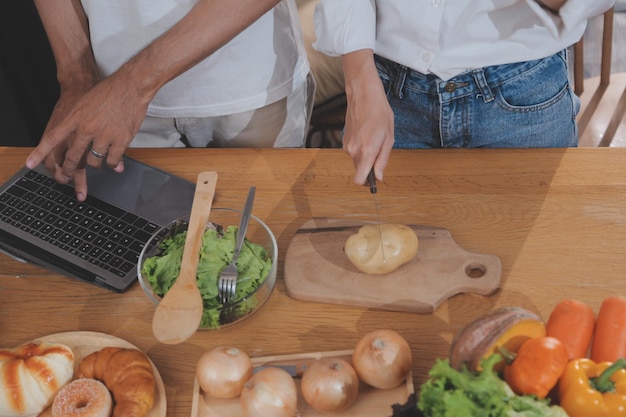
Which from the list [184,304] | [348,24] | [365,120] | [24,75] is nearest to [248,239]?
[184,304]

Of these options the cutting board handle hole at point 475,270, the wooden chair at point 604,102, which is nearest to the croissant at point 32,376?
the cutting board handle hole at point 475,270

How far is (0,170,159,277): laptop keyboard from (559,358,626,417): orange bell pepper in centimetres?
69

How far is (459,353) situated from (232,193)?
564 mm

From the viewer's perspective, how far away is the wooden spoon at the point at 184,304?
3.01ft

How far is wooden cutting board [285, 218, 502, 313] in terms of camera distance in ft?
3.30

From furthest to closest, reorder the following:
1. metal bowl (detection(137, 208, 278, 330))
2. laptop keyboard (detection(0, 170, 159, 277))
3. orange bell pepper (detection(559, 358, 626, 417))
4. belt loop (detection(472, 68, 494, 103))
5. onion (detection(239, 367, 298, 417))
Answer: belt loop (detection(472, 68, 494, 103)) → laptop keyboard (detection(0, 170, 159, 277)) → metal bowl (detection(137, 208, 278, 330)) → onion (detection(239, 367, 298, 417)) → orange bell pepper (detection(559, 358, 626, 417))

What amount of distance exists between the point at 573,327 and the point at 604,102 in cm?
140

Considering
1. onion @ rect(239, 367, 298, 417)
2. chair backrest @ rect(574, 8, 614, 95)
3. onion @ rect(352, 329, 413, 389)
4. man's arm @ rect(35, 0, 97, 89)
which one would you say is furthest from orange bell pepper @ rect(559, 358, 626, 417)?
chair backrest @ rect(574, 8, 614, 95)

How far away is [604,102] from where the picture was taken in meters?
2.00

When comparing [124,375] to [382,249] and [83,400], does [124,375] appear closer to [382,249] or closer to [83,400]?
[83,400]

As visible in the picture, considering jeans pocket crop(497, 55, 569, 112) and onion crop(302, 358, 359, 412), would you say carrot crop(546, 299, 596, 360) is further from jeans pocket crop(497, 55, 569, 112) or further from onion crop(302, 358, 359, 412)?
jeans pocket crop(497, 55, 569, 112)

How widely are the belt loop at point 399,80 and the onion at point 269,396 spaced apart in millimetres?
678

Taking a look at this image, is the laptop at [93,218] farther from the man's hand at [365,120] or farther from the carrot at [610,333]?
the carrot at [610,333]

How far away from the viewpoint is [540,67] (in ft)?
4.10
